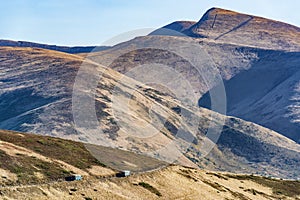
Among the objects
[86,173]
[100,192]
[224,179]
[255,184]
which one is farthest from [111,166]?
[255,184]

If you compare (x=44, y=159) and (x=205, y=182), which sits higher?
(x=44, y=159)

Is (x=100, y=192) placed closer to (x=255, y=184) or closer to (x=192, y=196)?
(x=192, y=196)

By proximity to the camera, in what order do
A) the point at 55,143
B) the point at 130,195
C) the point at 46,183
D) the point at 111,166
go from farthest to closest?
the point at 55,143
the point at 111,166
the point at 130,195
the point at 46,183

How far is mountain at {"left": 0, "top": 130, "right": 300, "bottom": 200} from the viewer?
85.1 metres

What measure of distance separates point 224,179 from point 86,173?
1914 inches

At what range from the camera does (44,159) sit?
327 ft

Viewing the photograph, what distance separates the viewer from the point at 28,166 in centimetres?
9156

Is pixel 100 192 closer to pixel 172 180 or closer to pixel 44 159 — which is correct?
pixel 44 159

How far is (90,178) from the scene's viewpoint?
9631 centimetres

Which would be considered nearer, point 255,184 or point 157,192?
point 157,192

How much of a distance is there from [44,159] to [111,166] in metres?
16.6

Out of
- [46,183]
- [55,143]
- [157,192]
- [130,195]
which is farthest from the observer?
[55,143]

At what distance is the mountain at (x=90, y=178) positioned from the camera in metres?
85.1

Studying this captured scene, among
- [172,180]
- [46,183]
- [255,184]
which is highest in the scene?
[46,183]
